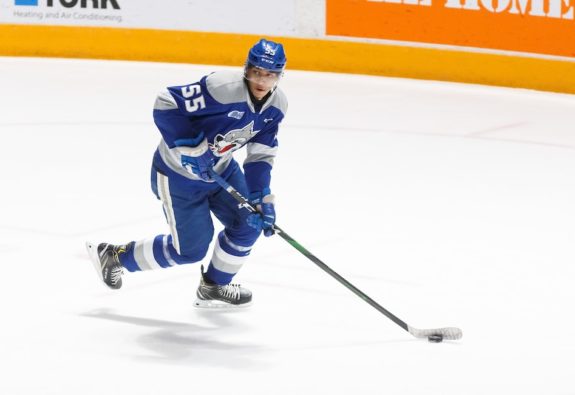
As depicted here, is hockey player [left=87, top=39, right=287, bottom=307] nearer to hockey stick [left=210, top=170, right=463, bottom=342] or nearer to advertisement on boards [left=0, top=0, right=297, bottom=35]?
hockey stick [left=210, top=170, right=463, bottom=342]

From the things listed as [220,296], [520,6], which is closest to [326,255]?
[220,296]

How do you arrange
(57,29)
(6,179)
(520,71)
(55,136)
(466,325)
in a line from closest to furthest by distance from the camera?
1. (466,325)
2. (6,179)
3. (55,136)
4. (520,71)
5. (57,29)

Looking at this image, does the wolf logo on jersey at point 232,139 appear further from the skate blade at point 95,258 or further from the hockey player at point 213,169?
the skate blade at point 95,258

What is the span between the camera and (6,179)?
6078 millimetres

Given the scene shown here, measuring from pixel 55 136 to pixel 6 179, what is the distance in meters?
1.14

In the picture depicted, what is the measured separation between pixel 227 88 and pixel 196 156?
0.82 feet

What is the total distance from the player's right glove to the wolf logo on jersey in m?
0.05

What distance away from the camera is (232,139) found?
12.8ft

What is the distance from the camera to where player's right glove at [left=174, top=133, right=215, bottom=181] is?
378 cm

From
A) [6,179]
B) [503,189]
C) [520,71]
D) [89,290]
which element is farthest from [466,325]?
[520,71]

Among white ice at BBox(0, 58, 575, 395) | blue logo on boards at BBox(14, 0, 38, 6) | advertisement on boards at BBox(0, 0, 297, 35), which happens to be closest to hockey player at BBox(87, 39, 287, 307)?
white ice at BBox(0, 58, 575, 395)

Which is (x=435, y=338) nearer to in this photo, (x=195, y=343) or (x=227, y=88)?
(x=195, y=343)

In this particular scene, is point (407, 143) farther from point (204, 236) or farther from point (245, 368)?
point (245, 368)

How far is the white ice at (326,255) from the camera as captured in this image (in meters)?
3.52
